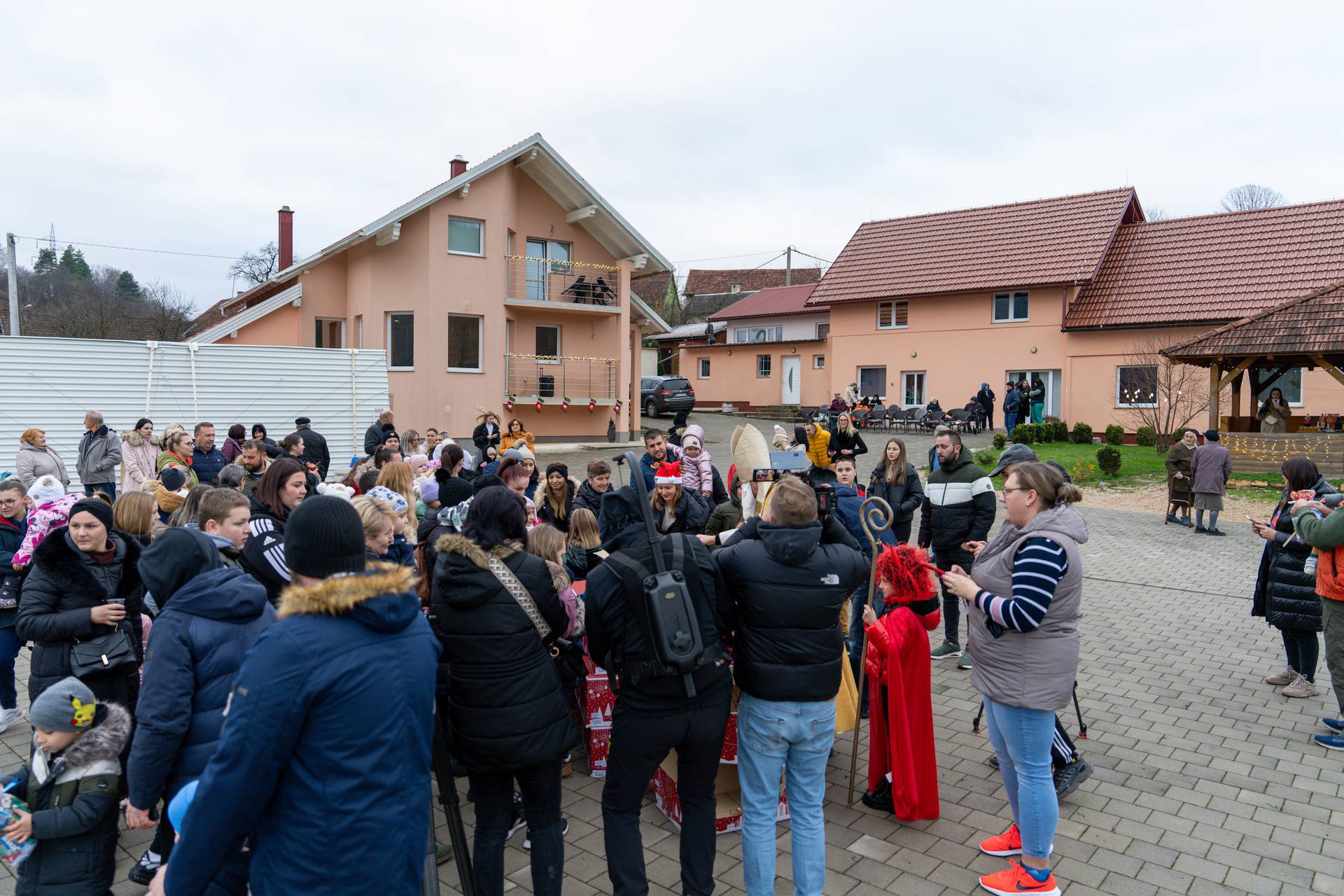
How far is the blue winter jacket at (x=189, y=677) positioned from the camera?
3049mm

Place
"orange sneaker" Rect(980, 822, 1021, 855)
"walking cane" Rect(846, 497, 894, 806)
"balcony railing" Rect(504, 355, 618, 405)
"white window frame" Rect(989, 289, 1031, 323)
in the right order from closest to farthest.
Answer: "orange sneaker" Rect(980, 822, 1021, 855), "walking cane" Rect(846, 497, 894, 806), "balcony railing" Rect(504, 355, 618, 405), "white window frame" Rect(989, 289, 1031, 323)

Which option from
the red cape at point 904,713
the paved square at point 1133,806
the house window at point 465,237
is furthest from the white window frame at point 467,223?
the red cape at point 904,713

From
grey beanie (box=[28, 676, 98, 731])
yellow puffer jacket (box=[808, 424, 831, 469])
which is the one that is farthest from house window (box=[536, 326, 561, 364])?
grey beanie (box=[28, 676, 98, 731])

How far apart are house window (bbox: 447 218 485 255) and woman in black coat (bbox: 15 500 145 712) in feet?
61.7

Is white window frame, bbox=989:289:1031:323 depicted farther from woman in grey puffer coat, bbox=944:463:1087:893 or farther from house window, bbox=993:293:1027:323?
woman in grey puffer coat, bbox=944:463:1087:893

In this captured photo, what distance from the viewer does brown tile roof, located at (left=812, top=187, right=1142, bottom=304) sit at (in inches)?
1109

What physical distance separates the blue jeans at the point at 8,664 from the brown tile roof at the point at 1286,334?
21251 millimetres

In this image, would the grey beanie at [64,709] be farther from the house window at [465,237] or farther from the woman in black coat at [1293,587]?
the house window at [465,237]

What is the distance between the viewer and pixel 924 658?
4.70 metres

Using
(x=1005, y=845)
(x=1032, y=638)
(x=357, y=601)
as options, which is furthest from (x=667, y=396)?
(x=357, y=601)

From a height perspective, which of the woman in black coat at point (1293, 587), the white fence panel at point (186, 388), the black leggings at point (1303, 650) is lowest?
the black leggings at point (1303, 650)

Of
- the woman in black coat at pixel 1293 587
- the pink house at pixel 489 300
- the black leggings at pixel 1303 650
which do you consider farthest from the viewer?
the pink house at pixel 489 300

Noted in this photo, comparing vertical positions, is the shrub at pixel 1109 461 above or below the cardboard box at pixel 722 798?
above

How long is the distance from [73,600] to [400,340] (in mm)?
19059
